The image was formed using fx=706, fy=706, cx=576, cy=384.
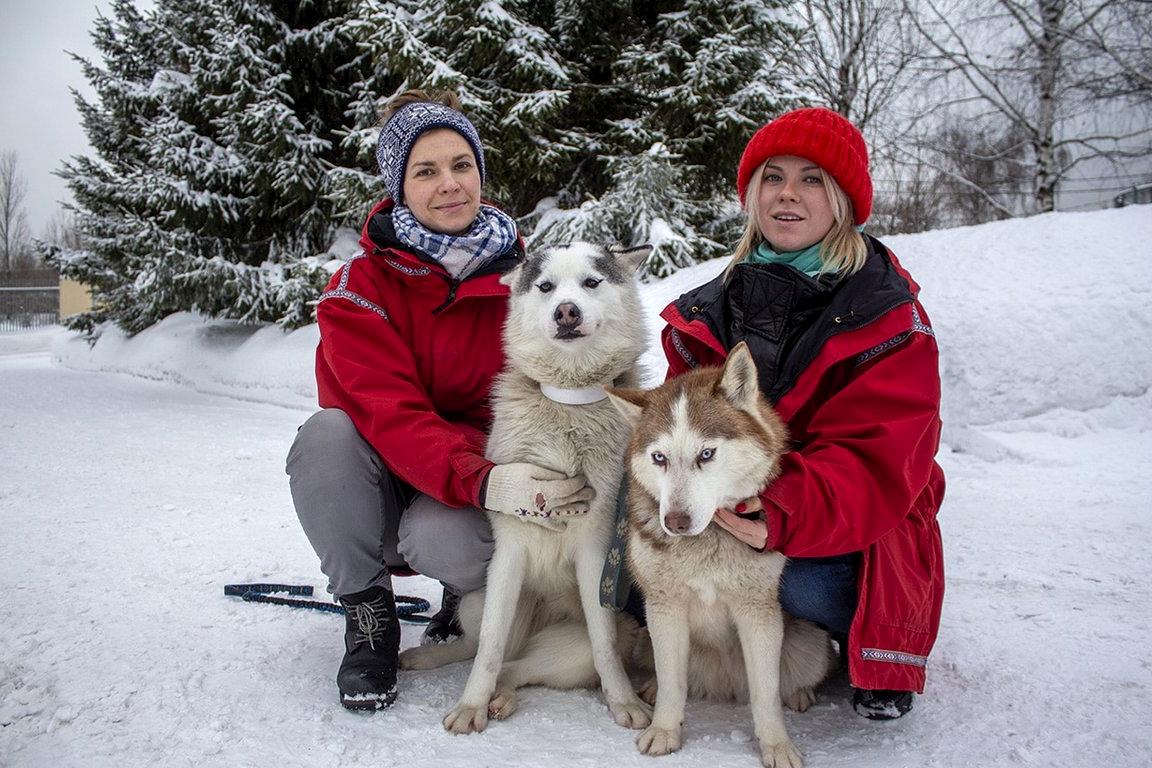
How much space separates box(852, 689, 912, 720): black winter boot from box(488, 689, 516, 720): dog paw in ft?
3.29

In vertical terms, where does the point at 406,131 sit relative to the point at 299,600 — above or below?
above

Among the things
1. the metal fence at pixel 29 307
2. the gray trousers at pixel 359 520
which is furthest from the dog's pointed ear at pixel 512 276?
the metal fence at pixel 29 307

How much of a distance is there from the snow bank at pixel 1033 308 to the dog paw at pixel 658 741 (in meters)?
2.80

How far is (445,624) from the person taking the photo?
2.69 metres

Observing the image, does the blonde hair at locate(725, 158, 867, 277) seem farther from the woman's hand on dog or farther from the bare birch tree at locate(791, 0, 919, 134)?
the bare birch tree at locate(791, 0, 919, 134)

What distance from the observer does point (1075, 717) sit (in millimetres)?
1893

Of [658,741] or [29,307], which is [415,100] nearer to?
[658,741]

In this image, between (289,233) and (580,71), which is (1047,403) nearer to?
(580,71)

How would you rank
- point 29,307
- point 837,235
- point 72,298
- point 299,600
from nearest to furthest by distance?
1. point 837,235
2. point 299,600
3. point 72,298
4. point 29,307

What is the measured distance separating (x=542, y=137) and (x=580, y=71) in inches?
36.9

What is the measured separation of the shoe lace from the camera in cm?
217

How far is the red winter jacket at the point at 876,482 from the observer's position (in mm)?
1813

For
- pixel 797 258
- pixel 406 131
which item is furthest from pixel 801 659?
pixel 406 131

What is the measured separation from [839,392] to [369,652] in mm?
1589
